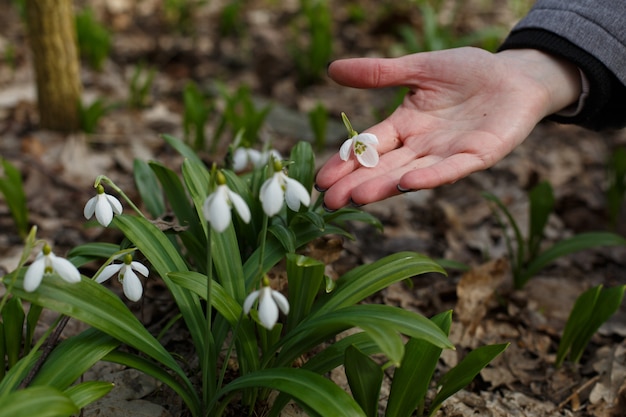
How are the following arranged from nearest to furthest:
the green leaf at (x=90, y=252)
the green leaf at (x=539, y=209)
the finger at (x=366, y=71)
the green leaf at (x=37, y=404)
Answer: the green leaf at (x=37, y=404), the green leaf at (x=90, y=252), the finger at (x=366, y=71), the green leaf at (x=539, y=209)

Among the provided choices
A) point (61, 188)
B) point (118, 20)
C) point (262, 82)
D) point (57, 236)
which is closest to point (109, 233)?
point (57, 236)

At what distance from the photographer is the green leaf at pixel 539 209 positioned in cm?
285

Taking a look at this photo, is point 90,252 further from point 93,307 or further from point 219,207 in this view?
point 219,207

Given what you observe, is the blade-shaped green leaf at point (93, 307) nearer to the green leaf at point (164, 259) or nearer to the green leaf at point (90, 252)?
the green leaf at point (164, 259)

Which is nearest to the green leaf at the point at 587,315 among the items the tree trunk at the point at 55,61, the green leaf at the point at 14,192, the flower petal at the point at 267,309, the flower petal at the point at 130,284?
the flower petal at the point at 267,309

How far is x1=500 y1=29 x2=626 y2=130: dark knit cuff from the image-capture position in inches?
96.2

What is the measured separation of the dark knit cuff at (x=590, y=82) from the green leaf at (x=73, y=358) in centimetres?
194

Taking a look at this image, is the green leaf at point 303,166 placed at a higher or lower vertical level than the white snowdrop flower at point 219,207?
lower

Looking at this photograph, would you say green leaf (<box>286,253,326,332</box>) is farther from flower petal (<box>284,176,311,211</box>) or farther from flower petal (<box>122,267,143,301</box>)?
flower petal (<box>122,267,143,301</box>)

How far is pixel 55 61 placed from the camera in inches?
144

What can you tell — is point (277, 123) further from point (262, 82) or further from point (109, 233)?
point (109, 233)

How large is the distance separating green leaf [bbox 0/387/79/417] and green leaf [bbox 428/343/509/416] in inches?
40.9

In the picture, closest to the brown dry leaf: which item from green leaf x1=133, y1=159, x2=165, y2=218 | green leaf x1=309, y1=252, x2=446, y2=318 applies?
green leaf x1=309, y1=252, x2=446, y2=318

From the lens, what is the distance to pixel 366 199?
1931 mm
